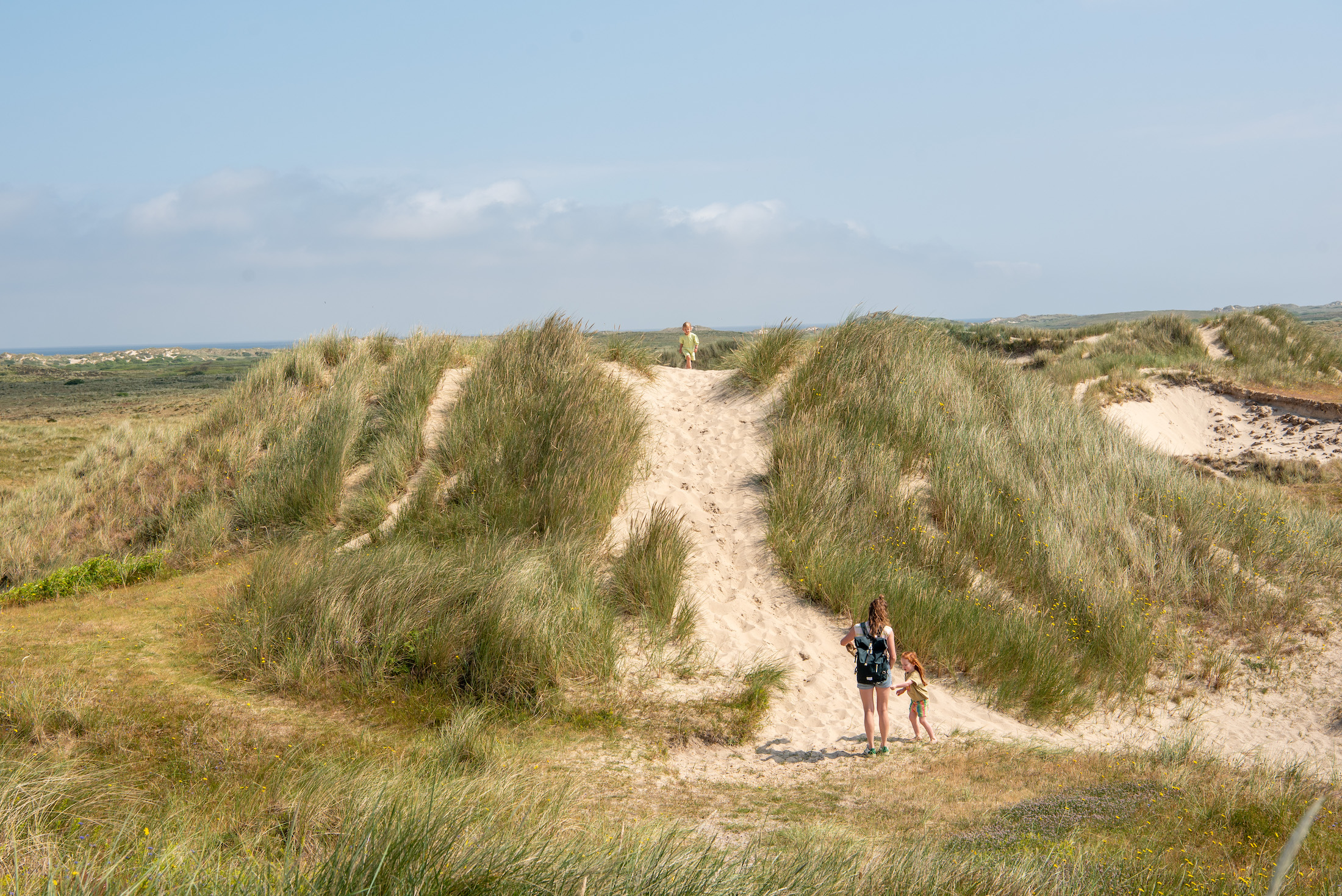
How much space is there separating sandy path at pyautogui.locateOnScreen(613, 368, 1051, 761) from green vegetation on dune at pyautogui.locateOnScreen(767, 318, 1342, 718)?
1.33ft

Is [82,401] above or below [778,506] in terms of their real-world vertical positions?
above

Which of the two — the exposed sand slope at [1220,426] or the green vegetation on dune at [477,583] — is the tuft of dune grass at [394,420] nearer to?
the green vegetation on dune at [477,583]

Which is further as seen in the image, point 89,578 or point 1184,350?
point 1184,350

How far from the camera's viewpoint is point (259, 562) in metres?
8.65

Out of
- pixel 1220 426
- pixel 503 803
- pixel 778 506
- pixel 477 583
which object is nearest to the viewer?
pixel 503 803

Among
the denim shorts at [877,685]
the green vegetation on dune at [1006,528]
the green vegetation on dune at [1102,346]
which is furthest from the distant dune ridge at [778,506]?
the green vegetation on dune at [1102,346]

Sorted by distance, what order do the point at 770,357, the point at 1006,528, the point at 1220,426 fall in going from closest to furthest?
the point at 1006,528, the point at 770,357, the point at 1220,426

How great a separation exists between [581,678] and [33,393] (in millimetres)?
66436

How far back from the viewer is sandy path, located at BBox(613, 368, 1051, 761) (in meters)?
7.75

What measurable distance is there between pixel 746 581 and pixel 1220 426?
56.1 feet

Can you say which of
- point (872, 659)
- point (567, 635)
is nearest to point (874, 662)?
point (872, 659)

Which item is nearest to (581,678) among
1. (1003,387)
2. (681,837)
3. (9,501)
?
(681,837)

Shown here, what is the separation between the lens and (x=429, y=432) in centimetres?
1220

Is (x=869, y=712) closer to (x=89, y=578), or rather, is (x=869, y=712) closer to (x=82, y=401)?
(x=89, y=578)
